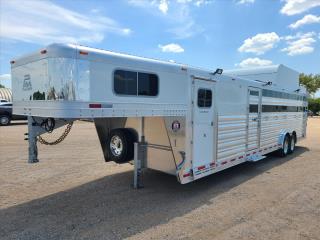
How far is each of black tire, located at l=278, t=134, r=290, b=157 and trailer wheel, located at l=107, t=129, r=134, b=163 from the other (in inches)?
228

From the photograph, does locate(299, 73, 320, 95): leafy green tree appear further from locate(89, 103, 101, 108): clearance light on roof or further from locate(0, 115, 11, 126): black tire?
locate(89, 103, 101, 108): clearance light on roof

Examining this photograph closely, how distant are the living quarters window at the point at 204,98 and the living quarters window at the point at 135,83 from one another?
43.2 inches

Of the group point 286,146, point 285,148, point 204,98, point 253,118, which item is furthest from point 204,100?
point 286,146

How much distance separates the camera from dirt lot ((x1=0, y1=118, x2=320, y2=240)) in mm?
3936

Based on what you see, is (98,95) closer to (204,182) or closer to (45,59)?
(45,59)

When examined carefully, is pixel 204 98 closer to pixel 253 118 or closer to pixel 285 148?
pixel 253 118

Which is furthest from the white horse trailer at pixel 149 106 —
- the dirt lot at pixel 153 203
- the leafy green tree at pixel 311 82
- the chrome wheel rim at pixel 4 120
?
the leafy green tree at pixel 311 82

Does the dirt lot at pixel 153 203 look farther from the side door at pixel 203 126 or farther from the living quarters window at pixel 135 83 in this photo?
the living quarters window at pixel 135 83

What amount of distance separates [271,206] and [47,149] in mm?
7703

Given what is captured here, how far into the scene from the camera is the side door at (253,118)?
7.05 m

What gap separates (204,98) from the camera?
5520 mm

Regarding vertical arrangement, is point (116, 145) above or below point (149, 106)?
below

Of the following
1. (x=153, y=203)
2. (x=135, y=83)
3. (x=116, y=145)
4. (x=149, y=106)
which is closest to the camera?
(x=135, y=83)

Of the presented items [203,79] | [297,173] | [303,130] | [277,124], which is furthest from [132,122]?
[303,130]
